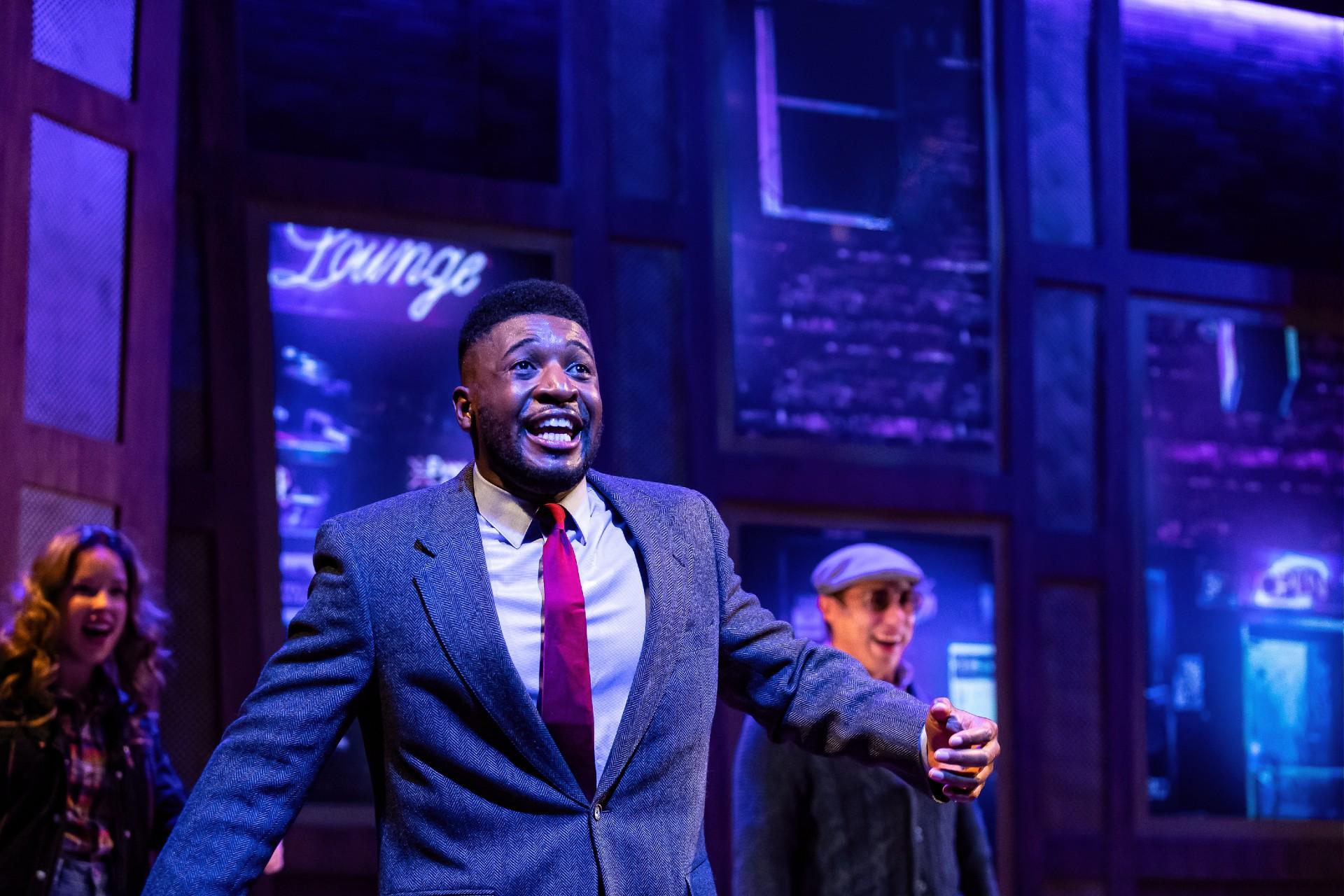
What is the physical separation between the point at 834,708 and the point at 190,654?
3322 millimetres

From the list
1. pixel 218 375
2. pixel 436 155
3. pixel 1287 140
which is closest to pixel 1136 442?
pixel 1287 140

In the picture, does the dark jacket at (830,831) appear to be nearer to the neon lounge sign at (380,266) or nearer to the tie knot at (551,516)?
the tie knot at (551,516)

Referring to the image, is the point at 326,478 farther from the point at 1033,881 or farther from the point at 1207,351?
the point at 1207,351

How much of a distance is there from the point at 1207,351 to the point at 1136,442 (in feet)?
1.81

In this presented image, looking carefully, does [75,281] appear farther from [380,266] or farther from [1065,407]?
[1065,407]

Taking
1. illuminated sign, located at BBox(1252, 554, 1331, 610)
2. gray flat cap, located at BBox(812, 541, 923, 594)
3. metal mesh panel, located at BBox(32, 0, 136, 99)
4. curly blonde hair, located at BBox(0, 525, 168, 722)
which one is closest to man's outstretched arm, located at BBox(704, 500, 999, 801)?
gray flat cap, located at BBox(812, 541, 923, 594)

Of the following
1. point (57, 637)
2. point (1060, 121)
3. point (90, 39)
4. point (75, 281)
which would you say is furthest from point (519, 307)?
point (1060, 121)

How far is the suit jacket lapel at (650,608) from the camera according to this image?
6.54 feet

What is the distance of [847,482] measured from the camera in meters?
5.86

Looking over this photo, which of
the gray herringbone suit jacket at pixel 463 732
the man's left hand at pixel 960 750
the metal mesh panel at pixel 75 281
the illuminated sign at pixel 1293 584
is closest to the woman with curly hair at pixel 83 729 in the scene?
the metal mesh panel at pixel 75 281

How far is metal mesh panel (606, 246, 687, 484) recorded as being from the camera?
18.2 ft

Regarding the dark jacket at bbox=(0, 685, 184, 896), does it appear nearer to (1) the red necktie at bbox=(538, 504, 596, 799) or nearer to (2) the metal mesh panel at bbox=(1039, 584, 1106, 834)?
(1) the red necktie at bbox=(538, 504, 596, 799)

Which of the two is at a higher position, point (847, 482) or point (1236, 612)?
point (847, 482)

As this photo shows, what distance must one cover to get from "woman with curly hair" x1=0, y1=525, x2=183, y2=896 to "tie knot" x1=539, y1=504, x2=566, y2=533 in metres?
1.93
